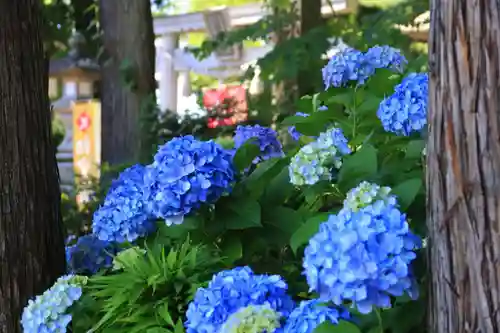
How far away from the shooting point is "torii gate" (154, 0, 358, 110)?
9.93 m

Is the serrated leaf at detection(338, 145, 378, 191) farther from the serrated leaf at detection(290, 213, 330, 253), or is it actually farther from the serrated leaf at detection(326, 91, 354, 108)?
the serrated leaf at detection(326, 91, 354, 108)

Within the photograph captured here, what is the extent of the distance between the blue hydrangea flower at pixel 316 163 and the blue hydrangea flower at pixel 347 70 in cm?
47

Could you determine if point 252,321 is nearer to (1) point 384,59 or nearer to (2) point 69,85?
(1) point 384,59

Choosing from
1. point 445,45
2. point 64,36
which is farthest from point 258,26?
point 445,45

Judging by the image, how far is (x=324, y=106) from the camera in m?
2.06

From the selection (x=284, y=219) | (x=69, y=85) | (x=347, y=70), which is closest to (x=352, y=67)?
(x=347, y=70)

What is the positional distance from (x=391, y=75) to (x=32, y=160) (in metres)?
1.04

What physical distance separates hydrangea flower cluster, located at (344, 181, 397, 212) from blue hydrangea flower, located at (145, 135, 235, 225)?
0.41 metres

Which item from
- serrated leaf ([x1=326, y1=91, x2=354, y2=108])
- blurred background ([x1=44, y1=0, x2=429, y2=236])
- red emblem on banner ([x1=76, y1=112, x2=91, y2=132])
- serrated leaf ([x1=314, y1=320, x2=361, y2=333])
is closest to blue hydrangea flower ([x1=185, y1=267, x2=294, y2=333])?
serrated leaf ([x1=314, y1=320, x2=361, y2=333])

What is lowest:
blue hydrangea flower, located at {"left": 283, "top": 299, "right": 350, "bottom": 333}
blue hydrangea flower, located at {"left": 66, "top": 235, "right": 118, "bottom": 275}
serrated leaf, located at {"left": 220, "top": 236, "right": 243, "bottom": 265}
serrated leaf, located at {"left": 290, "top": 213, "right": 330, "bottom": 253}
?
blue hydrangea flower, located at {"left": 66, "top": 235, "right": 118, "bottom": 275}

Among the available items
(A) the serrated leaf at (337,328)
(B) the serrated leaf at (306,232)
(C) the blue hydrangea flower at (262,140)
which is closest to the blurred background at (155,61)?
(C) the blue hydrangea flower at (262,140)

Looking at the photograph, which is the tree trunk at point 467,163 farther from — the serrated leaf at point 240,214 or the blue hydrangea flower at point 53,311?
the blue hydrangea flower at point 53,311

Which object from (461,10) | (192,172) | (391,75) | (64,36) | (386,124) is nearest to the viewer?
(461,10)

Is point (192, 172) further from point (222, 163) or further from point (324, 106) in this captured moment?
point (324, 106)
